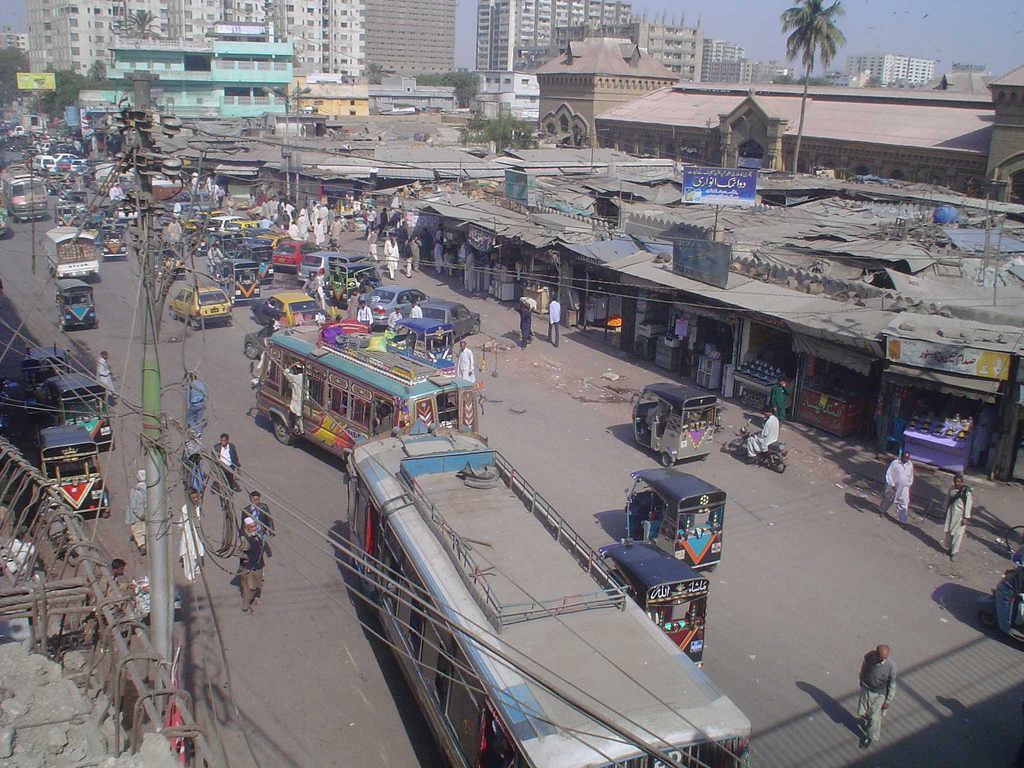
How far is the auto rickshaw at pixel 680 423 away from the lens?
16.1 m

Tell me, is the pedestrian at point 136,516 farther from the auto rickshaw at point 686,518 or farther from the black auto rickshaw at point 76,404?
the auto rickshaw at point 686,518

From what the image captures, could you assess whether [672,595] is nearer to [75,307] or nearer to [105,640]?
[105,640]

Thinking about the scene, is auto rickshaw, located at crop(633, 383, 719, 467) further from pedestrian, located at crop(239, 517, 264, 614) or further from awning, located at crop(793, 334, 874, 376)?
pedestrian, located at crop(239, 517, 264, 614)

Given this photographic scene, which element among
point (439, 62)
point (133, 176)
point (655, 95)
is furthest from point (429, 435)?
point (439, 62)

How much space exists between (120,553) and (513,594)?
25.6 feet

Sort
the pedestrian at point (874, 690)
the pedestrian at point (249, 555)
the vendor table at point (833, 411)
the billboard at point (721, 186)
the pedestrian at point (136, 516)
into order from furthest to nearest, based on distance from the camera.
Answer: the billboard at point (721, 186) < the vendor table at point (833, 411) < the pedestrian at point (136, 516) < the pedestrian at point (249, 555) < the pedestrian at point (874, 690)

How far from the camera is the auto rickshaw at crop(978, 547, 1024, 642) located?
10.7 metres

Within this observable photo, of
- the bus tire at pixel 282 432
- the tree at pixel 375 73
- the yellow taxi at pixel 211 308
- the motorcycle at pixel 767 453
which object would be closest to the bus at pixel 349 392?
the bus tire at pixel 282 432

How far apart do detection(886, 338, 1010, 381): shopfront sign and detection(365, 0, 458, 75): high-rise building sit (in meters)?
185

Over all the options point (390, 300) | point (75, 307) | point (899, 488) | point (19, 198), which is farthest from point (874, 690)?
point (19, 198)

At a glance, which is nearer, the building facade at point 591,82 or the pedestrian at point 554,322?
the pedestrian at point 554,322

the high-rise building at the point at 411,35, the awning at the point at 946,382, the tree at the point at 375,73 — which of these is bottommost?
the awning at the point at 946,382

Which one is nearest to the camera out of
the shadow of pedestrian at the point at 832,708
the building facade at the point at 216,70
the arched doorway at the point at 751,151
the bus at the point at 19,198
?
the shadow of pedestrian at the point at 832,708

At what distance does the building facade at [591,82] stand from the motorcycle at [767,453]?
157ft
